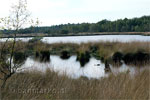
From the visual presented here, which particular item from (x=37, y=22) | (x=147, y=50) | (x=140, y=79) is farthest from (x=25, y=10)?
(x=147, y=50)

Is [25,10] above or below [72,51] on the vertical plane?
above

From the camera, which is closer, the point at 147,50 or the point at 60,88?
the point at 60,88

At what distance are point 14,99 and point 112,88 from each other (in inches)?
65.1

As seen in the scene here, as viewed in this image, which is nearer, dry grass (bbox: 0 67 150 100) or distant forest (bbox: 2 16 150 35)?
dry grass (bbox: 0 67 150 100)

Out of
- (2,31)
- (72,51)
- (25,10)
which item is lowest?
(72,51)

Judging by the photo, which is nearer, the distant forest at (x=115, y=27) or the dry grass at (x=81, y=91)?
the dry grass at (x=81, y=91)

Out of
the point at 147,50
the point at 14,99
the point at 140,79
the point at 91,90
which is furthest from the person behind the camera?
the point at 147,50

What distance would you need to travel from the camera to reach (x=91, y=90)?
9.84 ft

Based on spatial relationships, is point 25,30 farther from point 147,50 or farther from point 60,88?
point 147,50

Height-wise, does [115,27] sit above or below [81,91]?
above

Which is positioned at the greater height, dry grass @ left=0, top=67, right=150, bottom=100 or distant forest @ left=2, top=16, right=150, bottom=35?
distant forest @ left=2, top=16, right=150, bottom=35

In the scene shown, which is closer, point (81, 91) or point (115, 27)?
point (81, 91)

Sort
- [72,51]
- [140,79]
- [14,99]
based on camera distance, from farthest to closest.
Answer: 1. [72,51]
2. [140,79]
3. [14,99]

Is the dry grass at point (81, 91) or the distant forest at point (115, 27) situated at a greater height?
the distant forest at point (115, 27)
